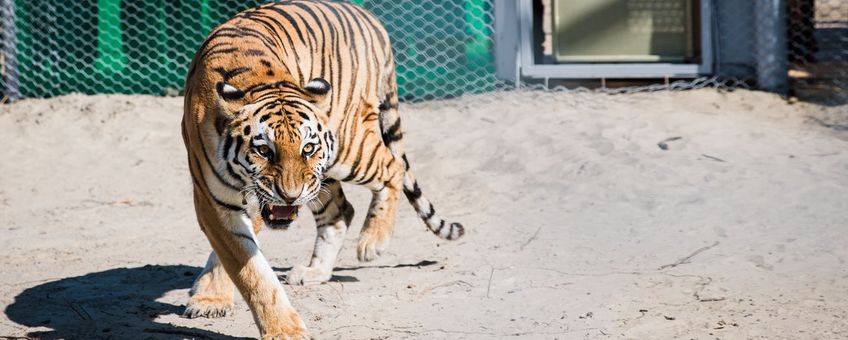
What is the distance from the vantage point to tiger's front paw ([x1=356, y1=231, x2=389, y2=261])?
4.72 meters

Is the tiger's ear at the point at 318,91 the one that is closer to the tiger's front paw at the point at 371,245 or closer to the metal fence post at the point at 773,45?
the tiger's front paw at the point at 371,245

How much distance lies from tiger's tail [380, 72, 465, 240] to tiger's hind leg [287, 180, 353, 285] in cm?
33

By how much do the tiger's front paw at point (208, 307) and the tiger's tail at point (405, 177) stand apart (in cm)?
119

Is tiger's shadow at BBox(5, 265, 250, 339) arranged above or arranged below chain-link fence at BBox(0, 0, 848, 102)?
below

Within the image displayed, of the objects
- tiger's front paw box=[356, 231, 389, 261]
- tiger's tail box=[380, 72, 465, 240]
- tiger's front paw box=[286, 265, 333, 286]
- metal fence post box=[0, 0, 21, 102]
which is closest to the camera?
tiger's front paw box=[286, 265, 333, 286]

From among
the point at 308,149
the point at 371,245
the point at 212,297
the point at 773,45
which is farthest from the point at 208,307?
the point at 773,45

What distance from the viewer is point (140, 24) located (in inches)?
334

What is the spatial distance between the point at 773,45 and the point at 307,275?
14.6 ft

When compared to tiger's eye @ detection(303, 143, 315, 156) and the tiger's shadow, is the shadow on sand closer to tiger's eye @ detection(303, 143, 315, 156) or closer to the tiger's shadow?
the tiger's shadow

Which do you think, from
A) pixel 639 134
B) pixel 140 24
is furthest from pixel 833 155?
pixel 140 24

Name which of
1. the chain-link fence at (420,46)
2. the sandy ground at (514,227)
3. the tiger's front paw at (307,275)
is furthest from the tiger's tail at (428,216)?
the chain-link fence at (420,46)

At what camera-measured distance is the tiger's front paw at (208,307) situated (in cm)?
415

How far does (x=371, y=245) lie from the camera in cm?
473

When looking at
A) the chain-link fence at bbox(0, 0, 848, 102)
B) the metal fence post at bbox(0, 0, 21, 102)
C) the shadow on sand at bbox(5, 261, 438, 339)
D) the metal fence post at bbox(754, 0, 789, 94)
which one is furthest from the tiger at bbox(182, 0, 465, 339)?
the metal fence post at bbox(0, 0, 21, 102)
